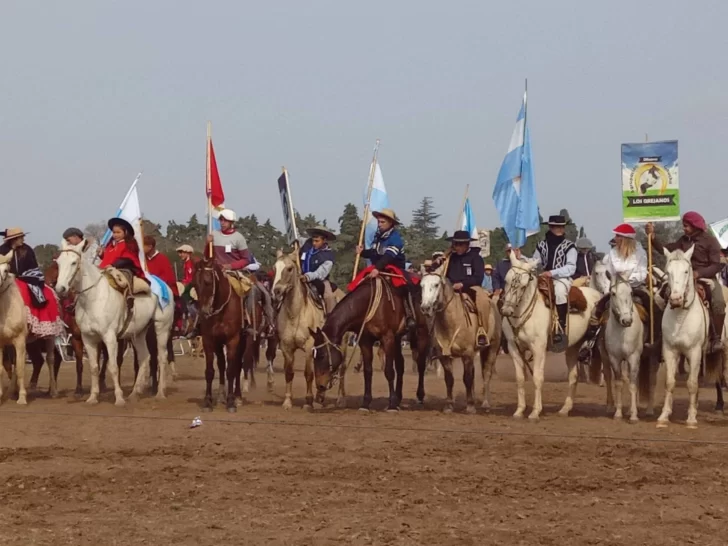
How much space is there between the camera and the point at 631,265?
1559 cm

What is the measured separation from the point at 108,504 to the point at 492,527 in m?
3.25

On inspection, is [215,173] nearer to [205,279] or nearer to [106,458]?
[205,279]

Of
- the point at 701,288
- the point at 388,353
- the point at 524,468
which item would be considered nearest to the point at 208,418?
the point at 388,353

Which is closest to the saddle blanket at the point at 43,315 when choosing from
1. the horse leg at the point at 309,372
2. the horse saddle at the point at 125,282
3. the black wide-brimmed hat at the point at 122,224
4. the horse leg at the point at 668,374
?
the horse saddle at the point at 125,282

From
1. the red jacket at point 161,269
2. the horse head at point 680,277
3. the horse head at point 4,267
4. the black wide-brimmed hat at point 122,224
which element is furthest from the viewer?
the red jacket at point 161,269

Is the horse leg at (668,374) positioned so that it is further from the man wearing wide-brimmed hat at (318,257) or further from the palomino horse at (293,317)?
the man wearing wide-brimmed hat at (318,257)

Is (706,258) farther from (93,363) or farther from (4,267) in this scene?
(4,267)

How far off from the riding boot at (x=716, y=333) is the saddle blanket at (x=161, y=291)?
28.4 ft

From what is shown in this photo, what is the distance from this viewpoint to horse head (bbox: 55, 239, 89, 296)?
1586 centimetres

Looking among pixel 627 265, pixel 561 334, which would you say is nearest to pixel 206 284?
pixel 561 334

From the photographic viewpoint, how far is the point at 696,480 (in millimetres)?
10344

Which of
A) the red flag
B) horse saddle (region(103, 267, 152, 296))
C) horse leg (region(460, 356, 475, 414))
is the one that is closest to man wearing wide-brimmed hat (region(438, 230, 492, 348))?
horse leg (region(460, 356, 475, 414))

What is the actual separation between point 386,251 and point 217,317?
2647 millimetres

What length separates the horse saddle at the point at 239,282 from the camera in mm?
16406
